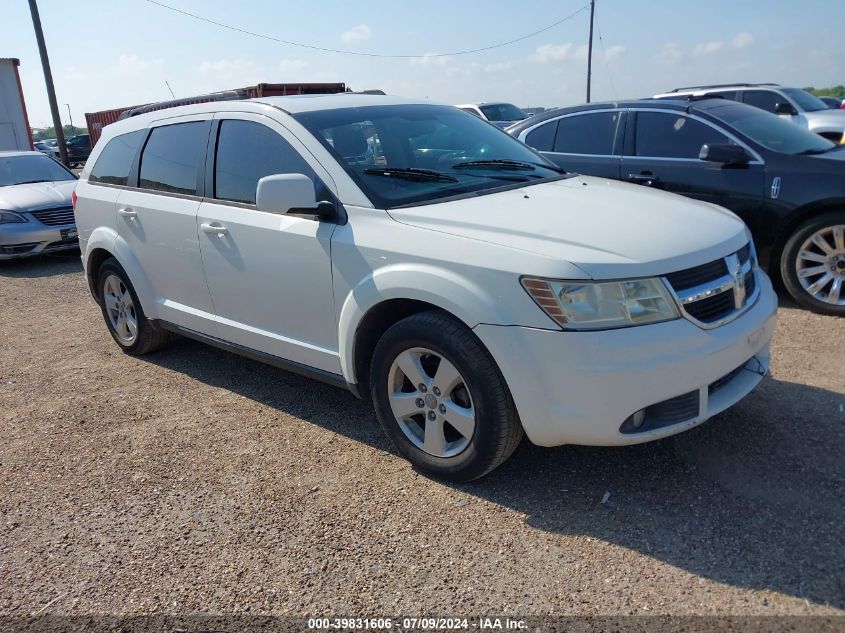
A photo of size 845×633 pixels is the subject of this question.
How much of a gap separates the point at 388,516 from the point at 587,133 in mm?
4752

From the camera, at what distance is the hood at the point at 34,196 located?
9.74m

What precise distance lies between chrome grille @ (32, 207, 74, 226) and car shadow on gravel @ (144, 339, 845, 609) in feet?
24.2

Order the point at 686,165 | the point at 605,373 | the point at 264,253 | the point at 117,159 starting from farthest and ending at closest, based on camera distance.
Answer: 1. the point at 686,165
2. the point at 117,159
3. the point at 264,253
4. the point at 605,373

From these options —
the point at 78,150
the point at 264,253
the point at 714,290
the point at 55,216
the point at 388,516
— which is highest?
the point at 264,253

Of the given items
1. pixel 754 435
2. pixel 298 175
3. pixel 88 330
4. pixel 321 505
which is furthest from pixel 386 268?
pixel 88 330

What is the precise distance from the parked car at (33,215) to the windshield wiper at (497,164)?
7711 mm

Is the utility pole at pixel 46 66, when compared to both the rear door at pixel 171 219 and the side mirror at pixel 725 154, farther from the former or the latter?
the side mirror at pixel 725 154

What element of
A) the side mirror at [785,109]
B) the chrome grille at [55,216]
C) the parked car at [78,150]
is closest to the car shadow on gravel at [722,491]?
the chrome grille at [55,216]

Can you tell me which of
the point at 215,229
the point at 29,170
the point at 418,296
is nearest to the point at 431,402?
A: the point at 418,296

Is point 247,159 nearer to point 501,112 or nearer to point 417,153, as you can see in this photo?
point 417,153

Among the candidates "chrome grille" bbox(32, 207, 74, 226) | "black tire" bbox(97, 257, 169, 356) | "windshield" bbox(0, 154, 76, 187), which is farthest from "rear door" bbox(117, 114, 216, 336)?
"windshield" bbox(0, 154, 76, 187)

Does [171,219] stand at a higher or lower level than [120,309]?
higher

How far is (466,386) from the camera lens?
122 inches

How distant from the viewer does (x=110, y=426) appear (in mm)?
4316
